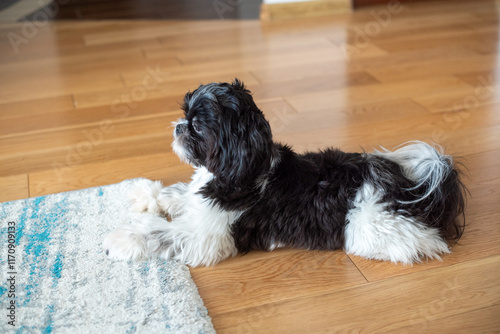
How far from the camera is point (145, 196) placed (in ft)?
6.66

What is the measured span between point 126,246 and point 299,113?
1.40 m

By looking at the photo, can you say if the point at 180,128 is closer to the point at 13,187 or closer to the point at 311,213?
the point at 311,213

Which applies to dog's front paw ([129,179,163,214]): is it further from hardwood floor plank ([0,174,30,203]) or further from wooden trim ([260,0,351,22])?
wooden trim ([260,0,351,22])

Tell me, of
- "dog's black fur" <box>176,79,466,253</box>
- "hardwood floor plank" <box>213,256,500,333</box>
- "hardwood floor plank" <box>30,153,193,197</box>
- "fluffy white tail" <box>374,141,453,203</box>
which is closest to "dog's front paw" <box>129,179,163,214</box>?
"hardwood floor plank" <box>30,153,193,197</box>

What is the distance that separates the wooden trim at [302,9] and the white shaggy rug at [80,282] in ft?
9.28

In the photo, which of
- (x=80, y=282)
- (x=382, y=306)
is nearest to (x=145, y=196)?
(x=80, y=282)

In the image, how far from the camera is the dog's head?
1.58 meters

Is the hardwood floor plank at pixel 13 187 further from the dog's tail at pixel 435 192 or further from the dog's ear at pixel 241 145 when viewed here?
the dog's tail at pixel 435 192

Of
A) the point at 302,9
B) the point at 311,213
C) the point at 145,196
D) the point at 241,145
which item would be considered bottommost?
the point at 302,9

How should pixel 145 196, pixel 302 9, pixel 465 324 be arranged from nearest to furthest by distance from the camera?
pixel 465 324 < pixel 145 196 < pixel 302 9

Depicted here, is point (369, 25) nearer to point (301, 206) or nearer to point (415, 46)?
point (415, 46)

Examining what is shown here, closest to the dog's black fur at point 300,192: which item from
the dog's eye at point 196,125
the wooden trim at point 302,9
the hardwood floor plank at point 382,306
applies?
the dog's eye at point 196,125

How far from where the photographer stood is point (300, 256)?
5.91 ft

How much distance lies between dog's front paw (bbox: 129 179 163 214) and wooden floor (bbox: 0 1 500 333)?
0.77ft
